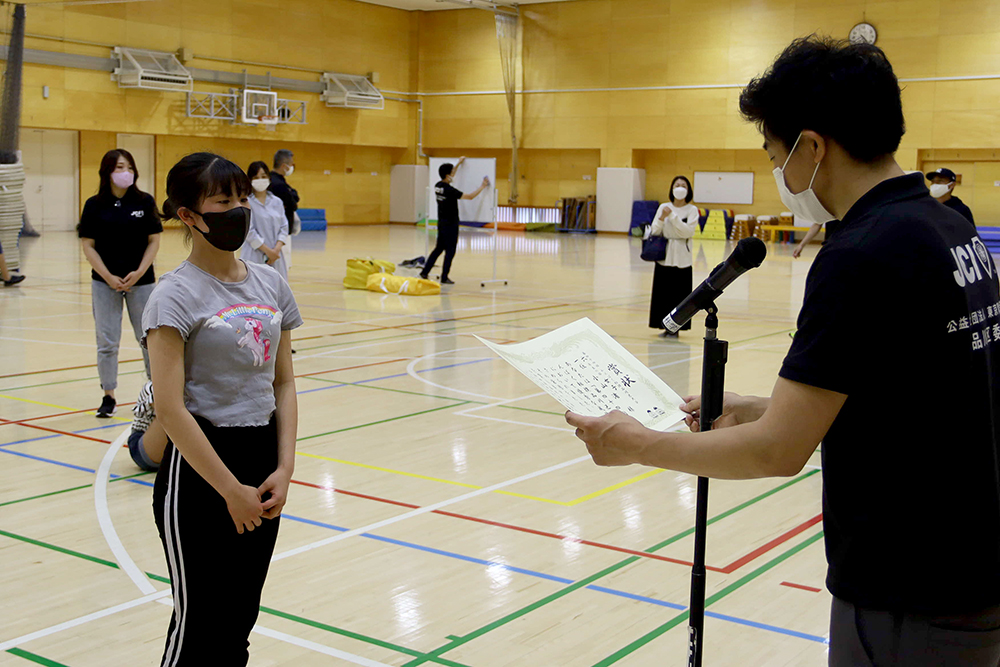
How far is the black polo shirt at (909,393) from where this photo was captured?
5.40 ft

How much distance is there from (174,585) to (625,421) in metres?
1.41

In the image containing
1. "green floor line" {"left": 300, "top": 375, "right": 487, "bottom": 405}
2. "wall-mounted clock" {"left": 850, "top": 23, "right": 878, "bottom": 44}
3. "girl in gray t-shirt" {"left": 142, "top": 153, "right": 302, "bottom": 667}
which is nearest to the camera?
"girl in gray t-shirt" {"left": 142, "top": 153, "right": 302, "bottom": 667}

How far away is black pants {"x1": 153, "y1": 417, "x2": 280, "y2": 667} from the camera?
265 centimetres

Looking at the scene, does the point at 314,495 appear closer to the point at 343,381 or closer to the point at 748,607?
the point at 748,607

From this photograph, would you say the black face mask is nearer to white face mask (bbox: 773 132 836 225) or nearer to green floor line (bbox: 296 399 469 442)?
white face mask (bbox: 773 132 836 225)

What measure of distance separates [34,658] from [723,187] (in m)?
29.8

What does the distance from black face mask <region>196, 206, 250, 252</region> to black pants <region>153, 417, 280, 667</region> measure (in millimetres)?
481

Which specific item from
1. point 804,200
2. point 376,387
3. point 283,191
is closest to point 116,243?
point 376,387

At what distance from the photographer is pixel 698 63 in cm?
3038

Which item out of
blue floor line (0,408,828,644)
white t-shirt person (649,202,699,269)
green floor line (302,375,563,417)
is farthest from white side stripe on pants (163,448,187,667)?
white t-shirt person (649,202,699,269)

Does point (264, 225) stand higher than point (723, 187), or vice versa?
point (723, 187)

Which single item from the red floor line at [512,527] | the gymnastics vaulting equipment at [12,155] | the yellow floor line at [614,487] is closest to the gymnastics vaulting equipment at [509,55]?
the gymnastics vaulting equipment at [12,155]

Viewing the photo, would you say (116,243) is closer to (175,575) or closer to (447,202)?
(175,575)

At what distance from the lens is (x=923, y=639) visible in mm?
1721
